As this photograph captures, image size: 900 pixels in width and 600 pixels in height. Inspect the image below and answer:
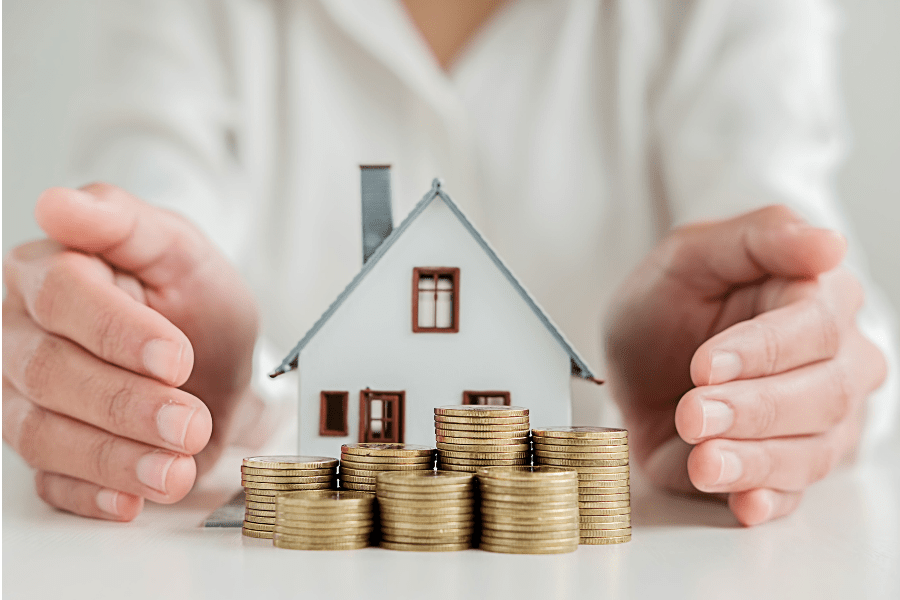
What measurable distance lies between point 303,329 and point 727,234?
4.71 feet

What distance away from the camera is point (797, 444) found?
1.43m

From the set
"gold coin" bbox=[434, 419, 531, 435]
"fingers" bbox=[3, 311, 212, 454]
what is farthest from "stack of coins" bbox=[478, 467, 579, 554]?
"fingers" bbox=[3, 311, 212, 454]

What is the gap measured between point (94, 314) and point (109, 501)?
1.10ft

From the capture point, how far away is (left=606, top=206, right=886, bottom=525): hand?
1.29 meters

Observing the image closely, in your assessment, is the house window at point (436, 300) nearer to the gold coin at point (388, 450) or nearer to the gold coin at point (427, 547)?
the gold coin at point (388, 450)

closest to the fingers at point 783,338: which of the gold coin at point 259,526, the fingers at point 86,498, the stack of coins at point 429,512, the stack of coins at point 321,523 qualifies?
the stack of coins at point 429,512

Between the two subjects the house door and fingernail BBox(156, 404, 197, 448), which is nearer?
fingernail BBox(156, 404, 197, 448)

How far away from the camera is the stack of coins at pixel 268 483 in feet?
3.95

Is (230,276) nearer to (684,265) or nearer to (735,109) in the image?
(684,265)

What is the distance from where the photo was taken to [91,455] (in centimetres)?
136

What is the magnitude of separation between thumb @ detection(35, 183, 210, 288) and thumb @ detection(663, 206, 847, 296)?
3.90 ft

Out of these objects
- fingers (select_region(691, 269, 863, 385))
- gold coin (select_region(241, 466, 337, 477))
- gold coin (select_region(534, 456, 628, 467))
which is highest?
fingers (select_region(691, 269, 863, 385))

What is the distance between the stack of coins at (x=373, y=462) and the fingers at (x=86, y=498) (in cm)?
41

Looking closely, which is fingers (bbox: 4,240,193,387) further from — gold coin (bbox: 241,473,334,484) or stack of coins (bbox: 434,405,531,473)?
stack of coins (bbox: 434,405,531,473)
